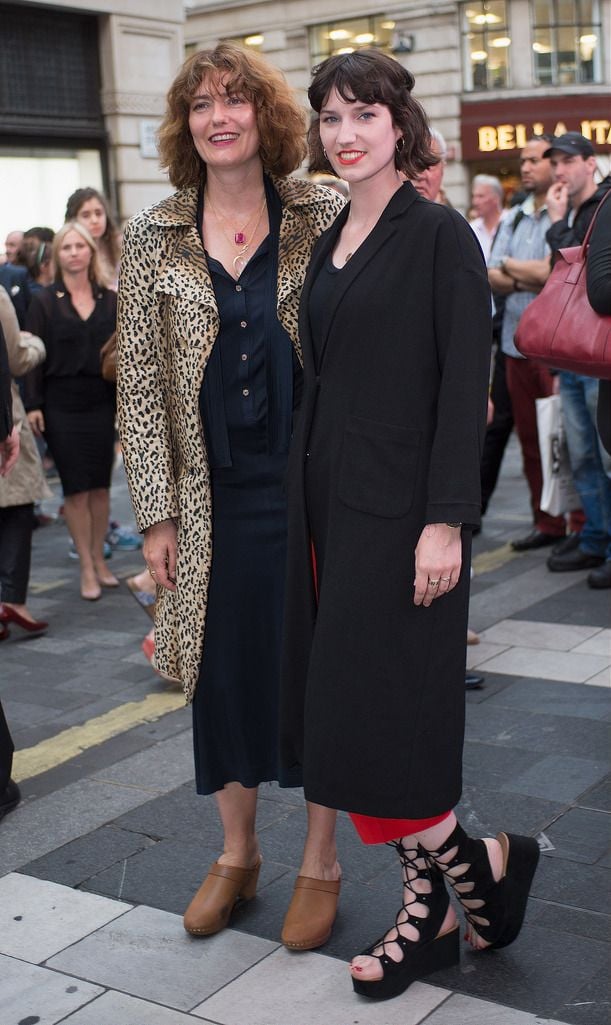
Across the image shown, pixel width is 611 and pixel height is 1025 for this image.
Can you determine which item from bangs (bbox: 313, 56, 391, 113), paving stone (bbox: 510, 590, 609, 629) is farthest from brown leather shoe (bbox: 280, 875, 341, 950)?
paving stone (bbox: 510, 590, 609, 629)

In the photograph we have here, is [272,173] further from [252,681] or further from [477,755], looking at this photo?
[477,755]

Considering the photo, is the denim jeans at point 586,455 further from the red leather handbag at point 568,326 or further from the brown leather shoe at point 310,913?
the brown leather shoe at point 310,913

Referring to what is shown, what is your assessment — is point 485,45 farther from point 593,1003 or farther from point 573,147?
point 593,1003

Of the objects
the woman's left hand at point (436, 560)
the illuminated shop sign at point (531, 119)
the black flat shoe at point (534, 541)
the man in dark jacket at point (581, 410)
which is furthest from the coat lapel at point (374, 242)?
the illuminated shop sign at point (531, 119)

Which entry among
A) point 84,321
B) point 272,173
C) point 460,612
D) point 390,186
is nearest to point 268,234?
point 272,173

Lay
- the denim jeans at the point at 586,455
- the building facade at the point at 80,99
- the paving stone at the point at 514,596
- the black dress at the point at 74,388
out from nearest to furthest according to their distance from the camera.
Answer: the paving stone at the point at 514,596
the denim jeans at the point at 586,455
the black dress at the point at 74,388
the building facade at the point at 80,99

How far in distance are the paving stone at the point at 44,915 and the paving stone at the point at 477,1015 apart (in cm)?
87

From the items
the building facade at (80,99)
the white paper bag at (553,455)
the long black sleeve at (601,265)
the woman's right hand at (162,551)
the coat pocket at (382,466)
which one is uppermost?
the building facade at (80,99)

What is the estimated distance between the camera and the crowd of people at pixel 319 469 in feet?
8.93

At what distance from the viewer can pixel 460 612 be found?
9.27ft

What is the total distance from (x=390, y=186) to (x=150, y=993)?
1.91 metres

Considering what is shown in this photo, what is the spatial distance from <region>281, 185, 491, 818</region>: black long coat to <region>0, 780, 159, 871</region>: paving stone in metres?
1.36

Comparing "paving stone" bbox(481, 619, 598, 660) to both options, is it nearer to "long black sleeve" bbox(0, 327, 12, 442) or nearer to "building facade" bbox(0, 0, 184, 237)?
"long black sleeve" bbox(0, 327, 12, 442)

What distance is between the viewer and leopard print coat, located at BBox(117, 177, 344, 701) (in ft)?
10.3
